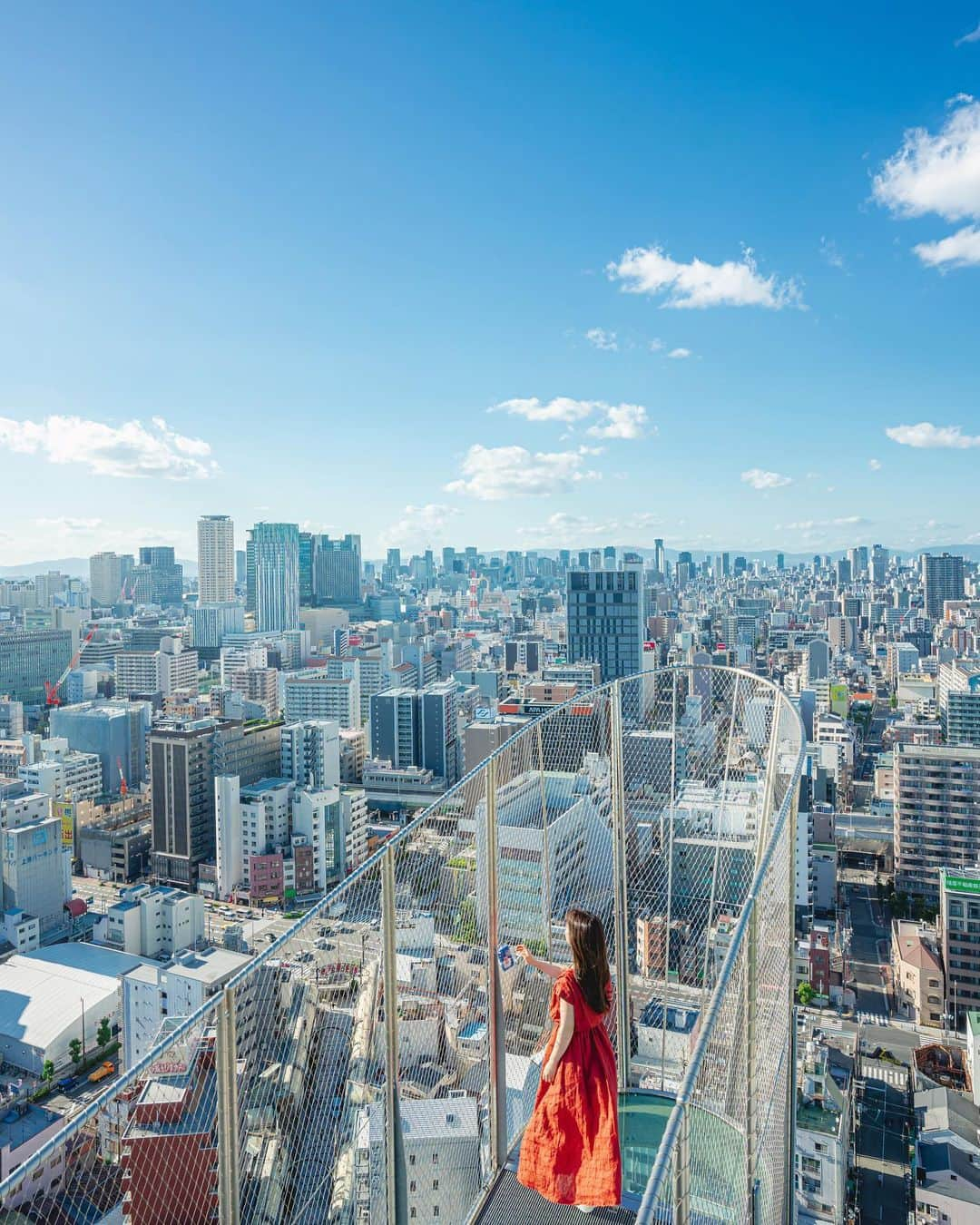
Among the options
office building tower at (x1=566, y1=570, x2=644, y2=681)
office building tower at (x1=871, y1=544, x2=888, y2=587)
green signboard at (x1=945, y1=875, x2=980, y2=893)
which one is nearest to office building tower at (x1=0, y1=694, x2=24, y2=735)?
office building tower at (x1=566, y1=570, x2=644, y2=681)

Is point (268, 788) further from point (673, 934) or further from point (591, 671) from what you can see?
point (673, 934)

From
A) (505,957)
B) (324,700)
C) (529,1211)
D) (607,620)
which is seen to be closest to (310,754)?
(324,700)

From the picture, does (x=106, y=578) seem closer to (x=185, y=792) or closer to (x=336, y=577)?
(x=336, y=577)

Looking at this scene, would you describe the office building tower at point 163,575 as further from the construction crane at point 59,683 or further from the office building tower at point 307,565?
the construction crane at point 59,683

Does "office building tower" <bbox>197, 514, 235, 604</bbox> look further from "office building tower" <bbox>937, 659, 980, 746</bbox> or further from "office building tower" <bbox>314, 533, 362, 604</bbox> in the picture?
"office building tower" <bbox>937, 659, 980, 746</bbox>

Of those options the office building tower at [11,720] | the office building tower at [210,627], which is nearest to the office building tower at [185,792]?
the office building tower at [11,720]

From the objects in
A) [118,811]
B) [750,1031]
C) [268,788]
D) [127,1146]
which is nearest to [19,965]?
[268,788]
